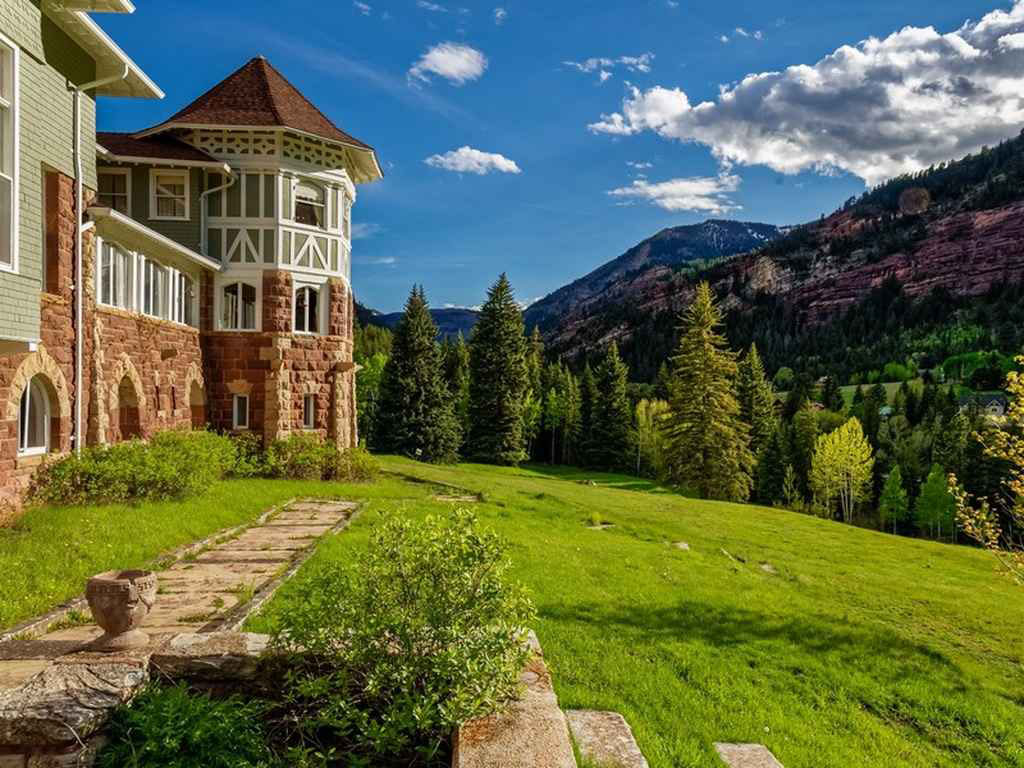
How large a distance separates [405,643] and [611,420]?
59.7 m

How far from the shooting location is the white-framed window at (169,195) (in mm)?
19578

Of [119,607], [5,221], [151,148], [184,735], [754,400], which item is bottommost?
[184,735]

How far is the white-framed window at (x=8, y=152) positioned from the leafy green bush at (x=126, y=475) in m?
4.25

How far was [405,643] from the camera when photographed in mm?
4488

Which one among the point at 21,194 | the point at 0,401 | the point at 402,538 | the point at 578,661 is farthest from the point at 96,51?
the point at 578,661

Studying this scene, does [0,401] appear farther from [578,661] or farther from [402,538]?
[578,661]

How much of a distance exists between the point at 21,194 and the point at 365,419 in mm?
46826

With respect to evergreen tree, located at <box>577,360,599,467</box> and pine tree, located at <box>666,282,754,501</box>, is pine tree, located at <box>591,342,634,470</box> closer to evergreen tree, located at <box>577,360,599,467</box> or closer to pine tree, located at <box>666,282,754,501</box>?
evergreen tree, located at <box>577,360,599,467</box>

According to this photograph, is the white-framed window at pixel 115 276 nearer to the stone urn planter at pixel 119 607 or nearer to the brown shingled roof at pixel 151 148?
the brown shingled roof at pixel 151 148

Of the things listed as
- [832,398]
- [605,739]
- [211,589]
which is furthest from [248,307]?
[832,398]

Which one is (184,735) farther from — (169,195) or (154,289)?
(169,195)

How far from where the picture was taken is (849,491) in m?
54.5

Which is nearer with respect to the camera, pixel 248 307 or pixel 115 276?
pixel 115 276

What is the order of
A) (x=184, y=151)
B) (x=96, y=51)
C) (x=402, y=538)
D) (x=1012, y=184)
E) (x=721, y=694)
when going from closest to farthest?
1. (x=402, y=538)
2. (x=721, y=694)
3. (x=96, y=51)
4. (x=184, y=151)
5. (x=1012, y=184)
